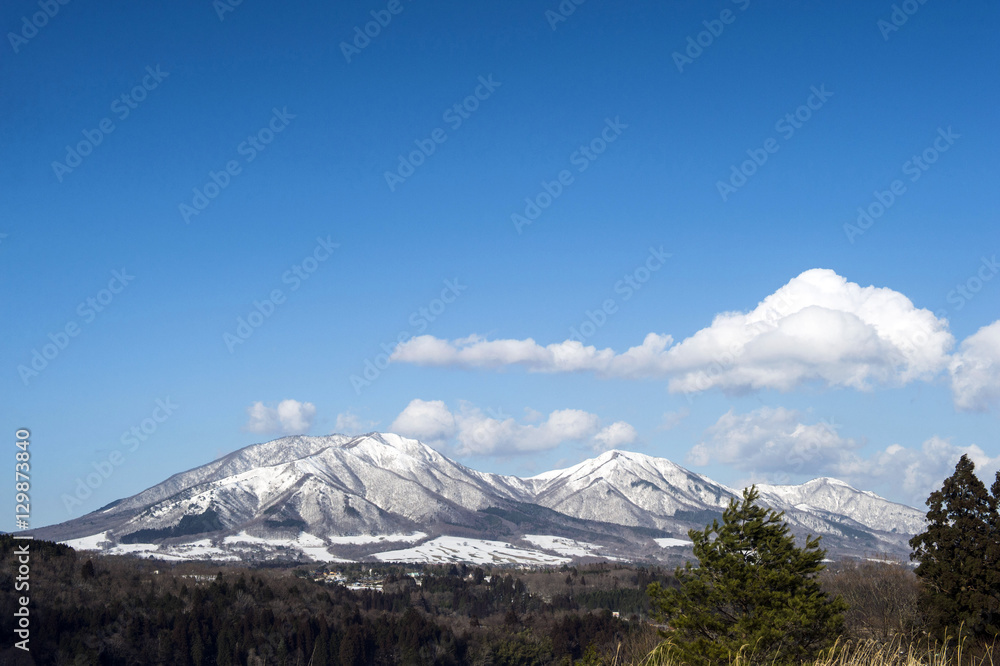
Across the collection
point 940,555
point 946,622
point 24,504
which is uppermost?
point 24,504

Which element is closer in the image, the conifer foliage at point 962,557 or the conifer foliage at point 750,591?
the conifer foliage at point 750,591

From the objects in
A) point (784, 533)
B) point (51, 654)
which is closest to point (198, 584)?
point (51, 654)

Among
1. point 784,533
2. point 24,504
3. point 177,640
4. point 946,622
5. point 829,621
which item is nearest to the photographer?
point 829,621

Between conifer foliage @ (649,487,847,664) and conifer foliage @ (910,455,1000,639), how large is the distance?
64.1ft

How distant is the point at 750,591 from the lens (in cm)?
2895

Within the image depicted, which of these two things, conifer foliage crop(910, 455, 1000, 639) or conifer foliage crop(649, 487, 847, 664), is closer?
conifer foliage crop(649, 487, 847, 664)

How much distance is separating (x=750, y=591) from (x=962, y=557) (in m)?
24.8

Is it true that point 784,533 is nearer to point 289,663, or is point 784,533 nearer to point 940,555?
point 940,555

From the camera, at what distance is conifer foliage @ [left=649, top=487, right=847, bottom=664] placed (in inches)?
1029

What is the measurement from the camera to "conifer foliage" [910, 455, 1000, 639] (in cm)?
4453

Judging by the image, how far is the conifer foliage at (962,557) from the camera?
44531mm

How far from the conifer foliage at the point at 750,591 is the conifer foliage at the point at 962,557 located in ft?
64.1

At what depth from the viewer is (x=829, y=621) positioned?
1040 inches

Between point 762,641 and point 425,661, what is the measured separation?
475ft
